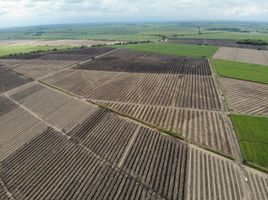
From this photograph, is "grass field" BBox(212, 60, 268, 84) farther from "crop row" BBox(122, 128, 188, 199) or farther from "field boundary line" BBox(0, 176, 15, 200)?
"field boundary line" BBox(0, 176, 15, 200)

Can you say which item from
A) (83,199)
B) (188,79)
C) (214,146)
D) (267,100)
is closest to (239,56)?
(188,79)

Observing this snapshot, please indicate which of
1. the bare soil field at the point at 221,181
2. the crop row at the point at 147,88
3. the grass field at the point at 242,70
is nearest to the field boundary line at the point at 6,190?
the bare soil field at the point at 221,181

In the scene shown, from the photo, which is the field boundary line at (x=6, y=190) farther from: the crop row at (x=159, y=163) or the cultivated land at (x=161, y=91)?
the cultivated land at (x=161, y=91)

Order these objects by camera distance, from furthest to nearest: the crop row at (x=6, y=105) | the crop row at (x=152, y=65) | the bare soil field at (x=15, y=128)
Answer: the crop row at (x=152, y=65) → the crop row at (x=6, y=105) → the bare soil field at (x=15, y=128)

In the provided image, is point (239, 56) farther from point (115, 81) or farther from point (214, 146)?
point (214, 146)

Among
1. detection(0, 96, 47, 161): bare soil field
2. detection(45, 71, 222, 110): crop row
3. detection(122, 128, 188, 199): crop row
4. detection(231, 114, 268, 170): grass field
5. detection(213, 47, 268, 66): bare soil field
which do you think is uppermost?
detection(122, 128, 188, 199): crop row

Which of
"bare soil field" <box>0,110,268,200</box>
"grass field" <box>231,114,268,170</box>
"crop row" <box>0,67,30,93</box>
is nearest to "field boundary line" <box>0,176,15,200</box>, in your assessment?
"bare soil field" <box>0,110,268,200</box>
